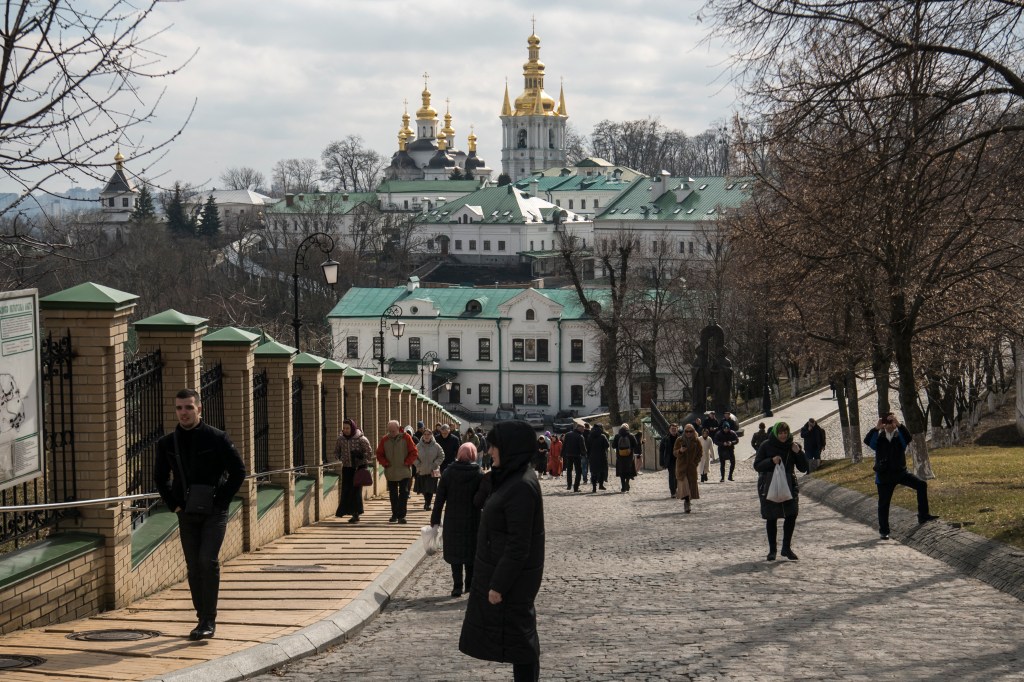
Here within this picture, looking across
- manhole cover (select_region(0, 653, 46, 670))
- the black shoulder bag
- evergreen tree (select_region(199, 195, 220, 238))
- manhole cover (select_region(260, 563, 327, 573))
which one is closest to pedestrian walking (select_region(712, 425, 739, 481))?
manhole cover (select_region(260, 563, 327, 573))

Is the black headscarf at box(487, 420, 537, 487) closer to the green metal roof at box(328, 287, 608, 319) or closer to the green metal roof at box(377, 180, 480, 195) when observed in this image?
the green metal roof at box(328, 287, 608, 319)

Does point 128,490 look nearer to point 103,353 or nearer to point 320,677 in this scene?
point 103,353

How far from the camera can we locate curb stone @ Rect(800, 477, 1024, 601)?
459 inches

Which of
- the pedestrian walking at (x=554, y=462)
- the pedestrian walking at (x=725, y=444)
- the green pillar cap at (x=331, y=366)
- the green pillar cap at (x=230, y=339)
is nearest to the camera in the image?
the green pillar cap at (x=230, y=339)

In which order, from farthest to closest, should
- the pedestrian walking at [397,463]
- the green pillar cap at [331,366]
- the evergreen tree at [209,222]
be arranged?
1. the evergreen tree at [209,222]
2. the green pillar cap at [331,366]
3. the pedestrian walking at [397,463]

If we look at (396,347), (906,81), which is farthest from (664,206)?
(906,81)

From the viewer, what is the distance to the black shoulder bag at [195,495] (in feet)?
27.0

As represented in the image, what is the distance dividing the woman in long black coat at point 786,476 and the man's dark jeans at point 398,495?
456 cm

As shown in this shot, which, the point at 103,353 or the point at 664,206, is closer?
the point at 103,353

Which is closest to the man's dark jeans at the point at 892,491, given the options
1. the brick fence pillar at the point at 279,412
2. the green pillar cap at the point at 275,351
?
the brick fence pillar at the point at 279,412

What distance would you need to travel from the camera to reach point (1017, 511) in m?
14.9

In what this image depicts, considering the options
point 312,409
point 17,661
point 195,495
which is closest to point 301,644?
point 195,495

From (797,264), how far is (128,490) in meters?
14.1

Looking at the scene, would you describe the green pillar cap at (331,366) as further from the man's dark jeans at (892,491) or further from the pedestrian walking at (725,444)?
the pedestrian walking at (725,444)
